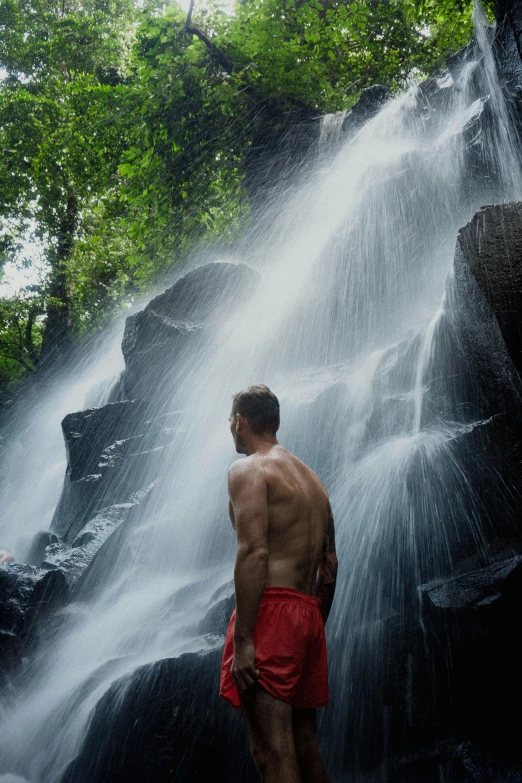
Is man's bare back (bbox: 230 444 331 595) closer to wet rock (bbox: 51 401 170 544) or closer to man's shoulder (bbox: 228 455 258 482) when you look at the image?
man's shoulder (bbox: 228 455 258 482)

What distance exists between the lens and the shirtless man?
2289 mm

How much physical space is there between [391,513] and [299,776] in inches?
116

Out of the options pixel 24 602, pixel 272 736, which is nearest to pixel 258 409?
pixel 272 736

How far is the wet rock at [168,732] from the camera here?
Result: 398 cm

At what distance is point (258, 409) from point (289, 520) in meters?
0.63

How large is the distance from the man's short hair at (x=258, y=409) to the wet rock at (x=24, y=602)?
4.84 meters

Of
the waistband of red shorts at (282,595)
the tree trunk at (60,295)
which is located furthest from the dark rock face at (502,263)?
the tree trunk at (60,295)

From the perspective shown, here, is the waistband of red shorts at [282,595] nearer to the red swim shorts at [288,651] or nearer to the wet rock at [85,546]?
the red swim shorts at [288,651]

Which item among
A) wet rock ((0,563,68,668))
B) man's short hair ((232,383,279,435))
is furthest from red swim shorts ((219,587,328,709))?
wet rock ((0,563,68,668))

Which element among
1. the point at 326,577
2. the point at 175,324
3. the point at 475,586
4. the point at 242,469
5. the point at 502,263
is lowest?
the point at 475,586

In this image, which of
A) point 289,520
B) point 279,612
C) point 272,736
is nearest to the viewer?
point 272,736

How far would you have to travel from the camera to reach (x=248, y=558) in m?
2.43

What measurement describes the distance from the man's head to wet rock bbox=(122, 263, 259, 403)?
291 inches

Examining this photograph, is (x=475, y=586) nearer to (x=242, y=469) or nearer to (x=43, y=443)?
(x=242, y=469)
